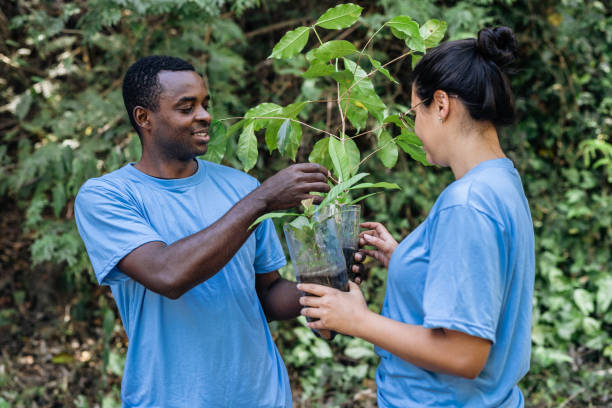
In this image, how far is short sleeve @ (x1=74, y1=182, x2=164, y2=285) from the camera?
1.45 meters

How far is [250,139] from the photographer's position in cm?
172

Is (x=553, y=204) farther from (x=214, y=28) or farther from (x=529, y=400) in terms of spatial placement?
(x=214, y=28)

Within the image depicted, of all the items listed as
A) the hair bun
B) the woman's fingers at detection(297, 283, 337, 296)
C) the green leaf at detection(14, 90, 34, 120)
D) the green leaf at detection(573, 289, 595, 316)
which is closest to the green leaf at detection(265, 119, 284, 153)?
the woman's fingers at detection(297, 283, 337, 296)

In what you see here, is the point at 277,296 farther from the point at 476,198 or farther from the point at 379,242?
the point at 476,198

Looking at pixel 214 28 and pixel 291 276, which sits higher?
pixel 214 28

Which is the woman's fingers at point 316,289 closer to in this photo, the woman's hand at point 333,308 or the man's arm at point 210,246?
the woman's hand at point 333,308

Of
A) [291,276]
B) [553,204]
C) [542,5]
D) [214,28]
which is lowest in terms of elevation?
[553,204]

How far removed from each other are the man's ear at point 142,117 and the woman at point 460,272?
78 centimetres

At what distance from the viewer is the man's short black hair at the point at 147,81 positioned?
1.69 m

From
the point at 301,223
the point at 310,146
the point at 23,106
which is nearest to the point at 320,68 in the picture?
the point at 301,223

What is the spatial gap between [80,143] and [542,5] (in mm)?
3452

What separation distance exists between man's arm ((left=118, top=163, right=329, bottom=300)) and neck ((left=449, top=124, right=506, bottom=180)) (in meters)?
0.36

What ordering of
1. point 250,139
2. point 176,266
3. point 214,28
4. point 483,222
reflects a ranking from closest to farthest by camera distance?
point 483,222, point 176,266, point 250,139, point 214,28

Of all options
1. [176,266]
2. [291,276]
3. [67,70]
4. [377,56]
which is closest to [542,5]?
[377,56]
